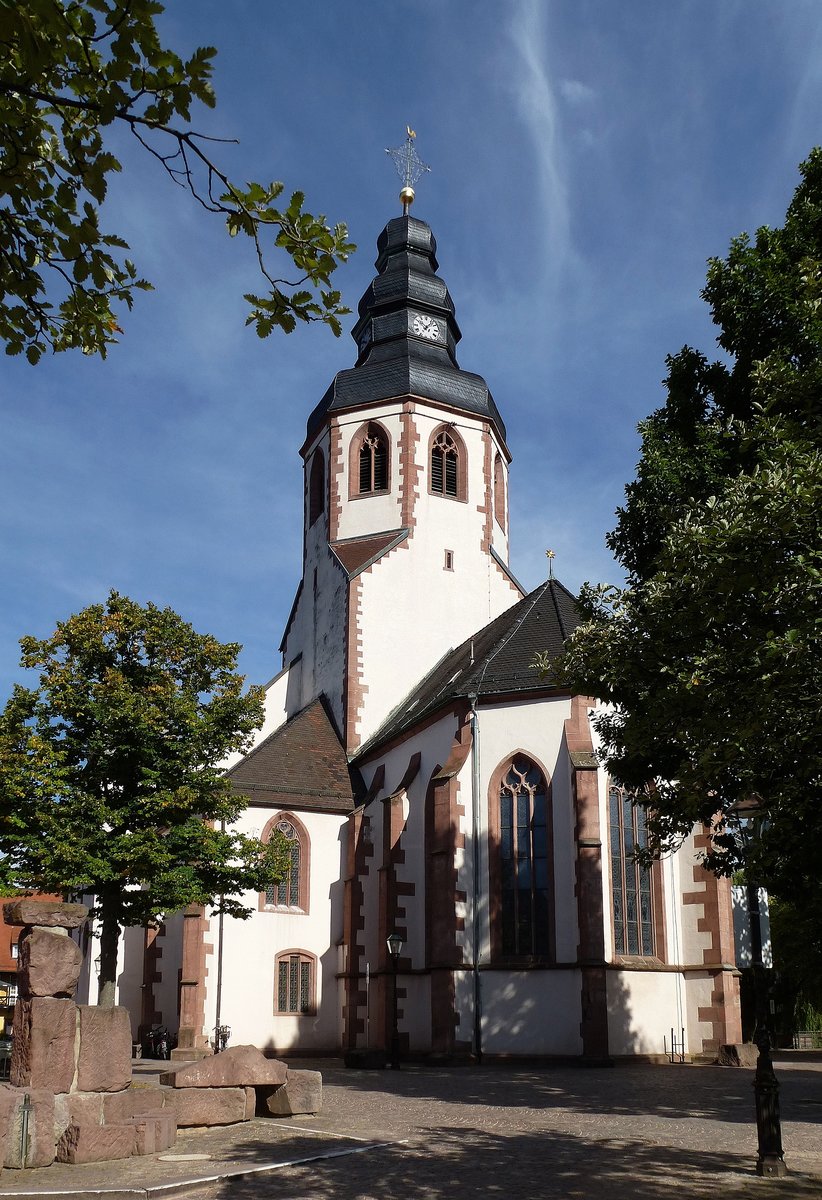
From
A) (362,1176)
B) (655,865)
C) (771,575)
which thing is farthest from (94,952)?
(771,575)

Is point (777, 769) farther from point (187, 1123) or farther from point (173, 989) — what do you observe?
point (173, 989)

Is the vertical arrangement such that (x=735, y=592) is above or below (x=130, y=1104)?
above

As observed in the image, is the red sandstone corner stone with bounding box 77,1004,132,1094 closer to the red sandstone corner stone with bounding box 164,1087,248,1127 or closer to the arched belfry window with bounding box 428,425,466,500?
the red sandstone corner stone with bounding box 164,1087,248,1127

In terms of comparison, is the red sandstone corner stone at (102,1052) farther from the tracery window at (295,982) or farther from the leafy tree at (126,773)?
the tracery window at (295,982)

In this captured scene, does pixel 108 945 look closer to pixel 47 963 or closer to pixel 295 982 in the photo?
pixel 47 963

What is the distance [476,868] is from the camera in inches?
964

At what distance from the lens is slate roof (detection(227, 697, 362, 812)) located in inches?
1156

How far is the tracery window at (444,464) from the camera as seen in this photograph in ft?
116

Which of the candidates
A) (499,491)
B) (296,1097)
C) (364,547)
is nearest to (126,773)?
(296,1097)

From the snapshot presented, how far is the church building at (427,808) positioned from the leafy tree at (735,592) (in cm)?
558

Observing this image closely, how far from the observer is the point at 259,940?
2814 centimetres

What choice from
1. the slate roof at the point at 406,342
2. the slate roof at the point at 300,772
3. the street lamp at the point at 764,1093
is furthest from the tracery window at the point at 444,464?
the street lamp at the point at 764,1093

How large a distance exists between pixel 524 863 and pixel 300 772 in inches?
323

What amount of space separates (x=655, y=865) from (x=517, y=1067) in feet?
17.1
